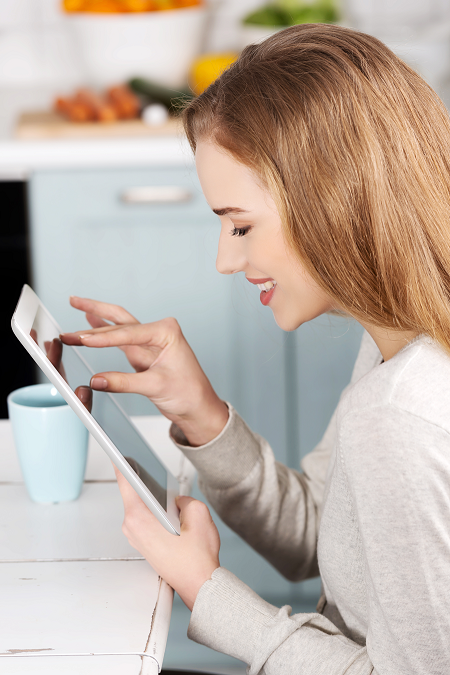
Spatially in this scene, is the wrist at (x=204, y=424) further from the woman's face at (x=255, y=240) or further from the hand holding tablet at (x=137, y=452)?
the woman's face at (x=255, y=240)

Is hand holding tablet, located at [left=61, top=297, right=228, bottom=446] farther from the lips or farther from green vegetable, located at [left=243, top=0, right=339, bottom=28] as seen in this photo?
green vegetable, located at [left=243, top=0, right=339, bottom=28]

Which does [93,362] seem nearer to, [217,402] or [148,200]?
[148,200]

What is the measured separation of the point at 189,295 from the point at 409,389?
1.24m

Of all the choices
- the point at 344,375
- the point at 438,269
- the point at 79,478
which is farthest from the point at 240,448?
the point at 344,375

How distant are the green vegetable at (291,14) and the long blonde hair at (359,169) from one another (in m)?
1.44

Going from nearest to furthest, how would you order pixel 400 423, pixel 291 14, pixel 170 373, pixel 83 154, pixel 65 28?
1. pixel 400 423
2. pixel 170 373
3. pixel 83 154
4. pixel 291 14
5. pixel 65 28

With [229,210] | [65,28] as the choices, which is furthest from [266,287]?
[65,28]

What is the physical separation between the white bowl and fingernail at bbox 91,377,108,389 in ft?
4.90

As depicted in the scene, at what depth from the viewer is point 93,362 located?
1860 millimetres

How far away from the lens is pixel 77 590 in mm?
686

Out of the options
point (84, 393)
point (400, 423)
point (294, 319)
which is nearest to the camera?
point (400, 423)

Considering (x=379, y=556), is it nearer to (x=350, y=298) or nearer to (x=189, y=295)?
(x=350, y=298)

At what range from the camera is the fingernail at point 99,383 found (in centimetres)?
76

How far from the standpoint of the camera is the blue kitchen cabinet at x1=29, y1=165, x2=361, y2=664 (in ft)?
5.88
